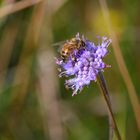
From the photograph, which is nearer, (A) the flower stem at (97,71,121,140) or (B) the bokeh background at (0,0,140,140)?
(A) the flower stem at (97,71,121,140)

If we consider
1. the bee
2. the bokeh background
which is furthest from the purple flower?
the bokeh background

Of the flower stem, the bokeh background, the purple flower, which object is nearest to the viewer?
the flower stem

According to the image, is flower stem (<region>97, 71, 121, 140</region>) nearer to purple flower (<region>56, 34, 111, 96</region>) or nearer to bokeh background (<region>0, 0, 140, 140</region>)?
purple flower (<region>56, 34, 111, 96</region>)

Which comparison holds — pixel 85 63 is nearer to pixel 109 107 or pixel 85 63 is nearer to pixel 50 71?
pixel 109 107

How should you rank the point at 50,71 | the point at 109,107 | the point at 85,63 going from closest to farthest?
the point at 109,107 < the point at 85,63 < the point at 50,71

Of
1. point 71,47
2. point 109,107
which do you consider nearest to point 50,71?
point 71,47

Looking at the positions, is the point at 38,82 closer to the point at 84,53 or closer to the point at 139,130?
the point at 139,130

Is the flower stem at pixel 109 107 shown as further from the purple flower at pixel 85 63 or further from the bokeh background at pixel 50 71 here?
the bokeh background at pixel 50 71
